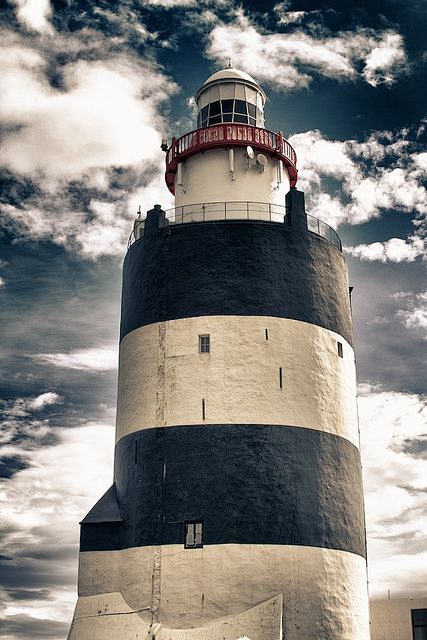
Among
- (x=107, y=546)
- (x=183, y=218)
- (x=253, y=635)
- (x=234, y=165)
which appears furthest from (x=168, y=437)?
(x=234, y=165)

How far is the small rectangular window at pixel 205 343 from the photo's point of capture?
27.8m

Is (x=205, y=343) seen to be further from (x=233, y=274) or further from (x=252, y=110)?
(x=252, y=110)

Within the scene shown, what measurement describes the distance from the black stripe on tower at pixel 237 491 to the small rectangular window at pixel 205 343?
2.67 meters

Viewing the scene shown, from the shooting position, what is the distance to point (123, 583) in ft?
87.8

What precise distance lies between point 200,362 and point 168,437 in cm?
275

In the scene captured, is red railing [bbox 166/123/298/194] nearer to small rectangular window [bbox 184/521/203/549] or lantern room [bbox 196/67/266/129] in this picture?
lantern room [bbox 196/67/266/129]

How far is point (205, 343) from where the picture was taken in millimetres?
27906

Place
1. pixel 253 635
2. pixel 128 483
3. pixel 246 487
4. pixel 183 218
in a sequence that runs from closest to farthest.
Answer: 1. pixel 253 635
2. pixel 246 487
3. pixel 128 483
4. pixel 183 218

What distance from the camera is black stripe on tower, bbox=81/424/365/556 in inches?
1022

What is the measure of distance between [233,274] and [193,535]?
29.7 feet

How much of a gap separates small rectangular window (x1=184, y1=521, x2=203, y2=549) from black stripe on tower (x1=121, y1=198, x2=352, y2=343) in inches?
281

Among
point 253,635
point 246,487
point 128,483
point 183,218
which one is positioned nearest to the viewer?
point 253,635

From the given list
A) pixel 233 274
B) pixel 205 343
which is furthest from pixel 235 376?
pixel 233 274

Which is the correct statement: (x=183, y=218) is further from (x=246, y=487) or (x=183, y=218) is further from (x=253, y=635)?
(x=253, y=635)
